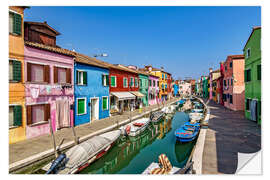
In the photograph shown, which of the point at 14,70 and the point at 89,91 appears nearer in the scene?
the point at 14,70

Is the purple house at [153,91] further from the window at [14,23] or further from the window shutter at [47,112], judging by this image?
the window at [14,23]

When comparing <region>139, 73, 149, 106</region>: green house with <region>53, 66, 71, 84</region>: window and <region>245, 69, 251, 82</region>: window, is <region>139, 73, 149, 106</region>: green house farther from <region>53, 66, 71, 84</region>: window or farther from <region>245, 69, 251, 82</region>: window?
<region>245, 69, 251, 82</region>: window

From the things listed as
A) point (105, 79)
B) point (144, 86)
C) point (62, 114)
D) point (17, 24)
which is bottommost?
point (62, 114)

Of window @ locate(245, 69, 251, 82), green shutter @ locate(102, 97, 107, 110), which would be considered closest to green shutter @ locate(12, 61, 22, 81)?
green shutter @ locate(102, 97, 107, 110)

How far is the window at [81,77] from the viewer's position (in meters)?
15.2

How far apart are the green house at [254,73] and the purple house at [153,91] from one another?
19.9m

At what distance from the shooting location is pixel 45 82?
1166 cm

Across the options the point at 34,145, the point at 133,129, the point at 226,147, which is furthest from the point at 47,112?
the point at 226,147

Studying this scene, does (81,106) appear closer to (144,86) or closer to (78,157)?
(78,157)

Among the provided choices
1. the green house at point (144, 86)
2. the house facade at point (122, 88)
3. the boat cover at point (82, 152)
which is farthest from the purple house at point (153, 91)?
the boat cover at point (82, 152)

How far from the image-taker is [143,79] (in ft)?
101

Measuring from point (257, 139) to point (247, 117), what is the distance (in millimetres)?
8003

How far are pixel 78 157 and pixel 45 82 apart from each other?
7.24 m

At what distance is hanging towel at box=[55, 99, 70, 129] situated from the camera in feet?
41.7
